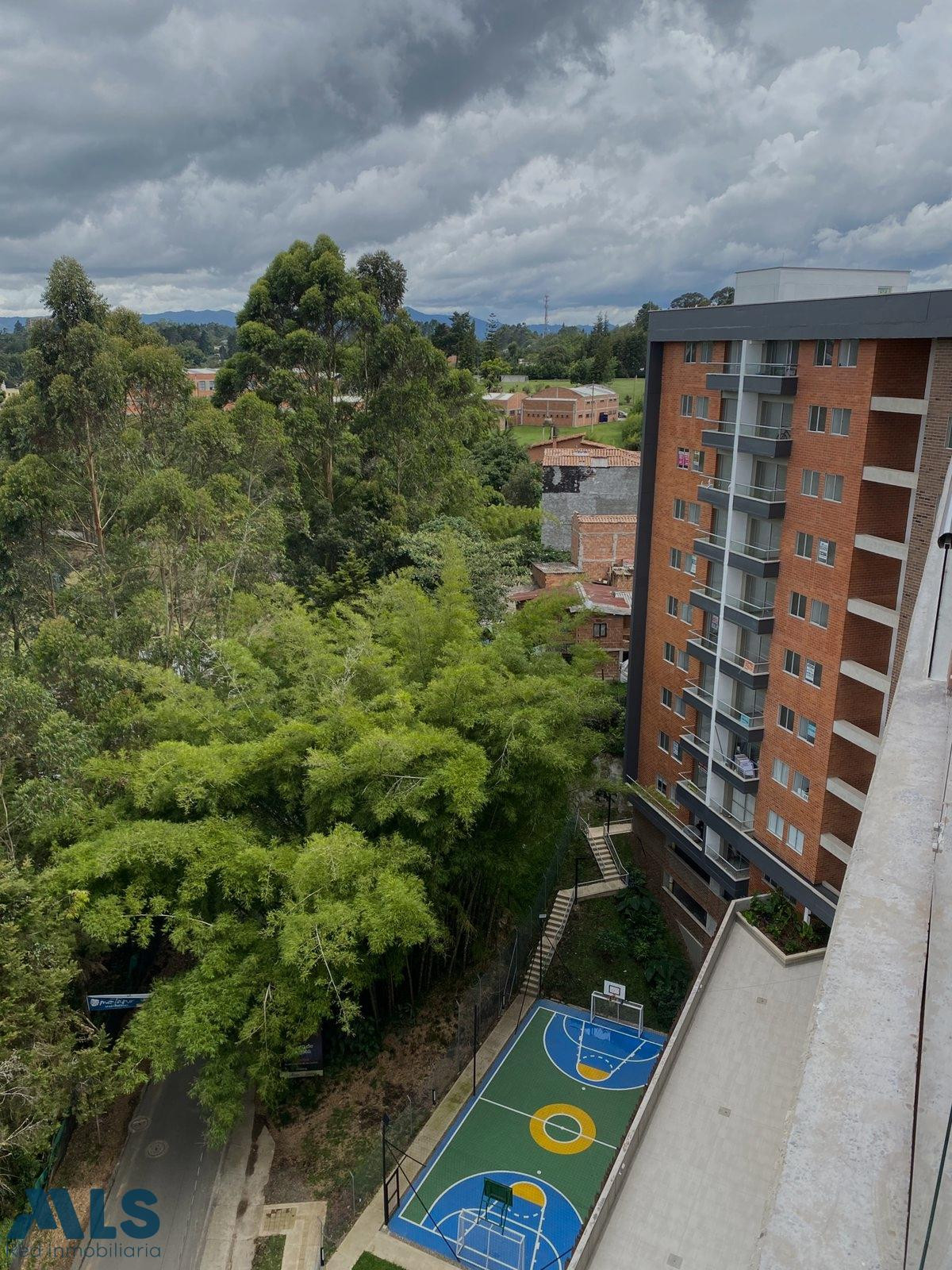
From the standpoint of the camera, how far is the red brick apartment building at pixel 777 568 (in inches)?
547

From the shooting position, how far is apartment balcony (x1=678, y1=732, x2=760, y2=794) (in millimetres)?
17531

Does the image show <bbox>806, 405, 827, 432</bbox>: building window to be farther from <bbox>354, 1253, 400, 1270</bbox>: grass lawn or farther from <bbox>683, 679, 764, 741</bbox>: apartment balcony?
<bbox>354, 1253, 400, 1270</bbox>: grass lawn

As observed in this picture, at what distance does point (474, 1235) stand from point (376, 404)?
85.4 ft

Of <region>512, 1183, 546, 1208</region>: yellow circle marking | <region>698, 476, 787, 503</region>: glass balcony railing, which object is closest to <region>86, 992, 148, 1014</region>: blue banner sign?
<region>512, 1183, 546, 1208</region>: yellow circle marking

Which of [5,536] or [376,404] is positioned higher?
Result: [376,404]

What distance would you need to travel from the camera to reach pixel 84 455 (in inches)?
790

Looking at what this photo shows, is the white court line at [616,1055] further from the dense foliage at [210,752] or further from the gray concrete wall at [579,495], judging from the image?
the gray concrete wall at [579,495]

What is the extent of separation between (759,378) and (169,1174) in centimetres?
1774

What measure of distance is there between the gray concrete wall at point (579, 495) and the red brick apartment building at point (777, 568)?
22584mm

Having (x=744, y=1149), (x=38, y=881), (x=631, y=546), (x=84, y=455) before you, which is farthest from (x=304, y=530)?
(x=744, y=1149)

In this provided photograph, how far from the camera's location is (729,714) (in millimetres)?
18062

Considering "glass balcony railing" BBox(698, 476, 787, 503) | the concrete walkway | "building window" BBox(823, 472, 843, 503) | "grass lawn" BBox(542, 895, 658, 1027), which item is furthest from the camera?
"grass lawn" BBox(542, 895, 658, 1027)

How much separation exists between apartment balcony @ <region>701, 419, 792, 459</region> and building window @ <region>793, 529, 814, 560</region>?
1473mm

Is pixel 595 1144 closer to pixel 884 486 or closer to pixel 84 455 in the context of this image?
pixel 884 486
